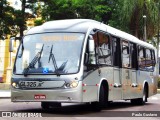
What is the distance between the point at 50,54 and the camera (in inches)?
553

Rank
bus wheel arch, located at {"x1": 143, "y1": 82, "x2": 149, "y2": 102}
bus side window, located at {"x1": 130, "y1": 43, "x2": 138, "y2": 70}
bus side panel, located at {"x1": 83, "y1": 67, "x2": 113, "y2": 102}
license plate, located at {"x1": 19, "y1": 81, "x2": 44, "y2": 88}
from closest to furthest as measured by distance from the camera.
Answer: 1. license plate, located at {"x1": 19, "y1": 81, "x2": 44, "y2": 88}
2. bus side panel, located at {"x1": 83, "y1": 67, "x2": 113, "y2": 102}
3. bus side window, located at {"x1": 130, "y1": 43, "x2": 138, "y2": 70}
4. bus wheel arch, located at {"x1": 143, "y1": 82, "x2": 149, "y2": 102}

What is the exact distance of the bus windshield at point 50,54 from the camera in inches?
544

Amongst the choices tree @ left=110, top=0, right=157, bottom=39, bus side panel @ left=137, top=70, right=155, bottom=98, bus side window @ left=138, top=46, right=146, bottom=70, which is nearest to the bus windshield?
bus side window @ left=138, top=46, right=146, bottom=70

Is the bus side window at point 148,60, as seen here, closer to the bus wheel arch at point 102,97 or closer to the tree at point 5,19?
the bus wheel arch at point 102,97

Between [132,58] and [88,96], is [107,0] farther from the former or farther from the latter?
[88,96]

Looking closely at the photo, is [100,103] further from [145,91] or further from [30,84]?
[145,91]

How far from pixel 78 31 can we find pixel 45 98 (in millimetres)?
2415

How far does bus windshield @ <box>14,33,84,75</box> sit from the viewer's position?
13805 millimetres

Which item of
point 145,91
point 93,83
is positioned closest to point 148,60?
point 145,91

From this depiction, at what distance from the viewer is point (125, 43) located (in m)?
18.2

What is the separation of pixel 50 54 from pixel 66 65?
0.65m

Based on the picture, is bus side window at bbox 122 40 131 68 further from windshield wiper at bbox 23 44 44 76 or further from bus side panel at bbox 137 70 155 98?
windshield wiper at bbox 23 44 44 76

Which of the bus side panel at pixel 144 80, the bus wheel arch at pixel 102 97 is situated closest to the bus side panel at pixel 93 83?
the bus wheel arch at pixel 102 97

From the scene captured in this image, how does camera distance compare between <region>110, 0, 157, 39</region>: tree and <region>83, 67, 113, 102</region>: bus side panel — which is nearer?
<region>83, 67, 113, 102</region>: bus side panel
